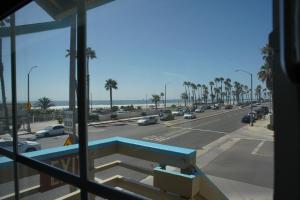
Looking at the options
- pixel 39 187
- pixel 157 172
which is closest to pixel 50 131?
pixel 39 187

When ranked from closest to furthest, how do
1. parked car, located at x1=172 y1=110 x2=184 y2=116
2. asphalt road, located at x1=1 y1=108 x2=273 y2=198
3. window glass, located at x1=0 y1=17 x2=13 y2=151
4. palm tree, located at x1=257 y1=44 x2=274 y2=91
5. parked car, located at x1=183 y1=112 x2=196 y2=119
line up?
palm tree, located at x1=257 y1=44 x2=274 y2=91 < window glass, located at x1=0 y1=17 x2=13 y2=151 < asphalt road, located at x1=1 y1=108 x2=273 y2=198 < parked car, located at x1=183 y1=112 x2=196 y2=119 < parked car, located at x1=172 y1=110 x2=184 y2=116

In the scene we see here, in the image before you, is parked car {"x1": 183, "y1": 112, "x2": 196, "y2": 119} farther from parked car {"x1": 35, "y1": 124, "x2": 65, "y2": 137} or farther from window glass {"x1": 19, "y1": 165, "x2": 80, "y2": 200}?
window glass {"x1": 19, "y1": 165, "x2": 80, "y2": 200}

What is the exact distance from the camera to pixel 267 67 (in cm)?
101

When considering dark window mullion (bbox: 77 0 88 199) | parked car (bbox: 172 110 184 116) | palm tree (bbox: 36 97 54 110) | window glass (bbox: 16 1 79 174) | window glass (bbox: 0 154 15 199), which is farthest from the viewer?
parked car (bbox: 172 110 184 116)

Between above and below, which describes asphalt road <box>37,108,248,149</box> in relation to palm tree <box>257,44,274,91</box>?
below

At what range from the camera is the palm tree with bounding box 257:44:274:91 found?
2.99ft

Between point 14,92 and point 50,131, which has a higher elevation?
point 14,92

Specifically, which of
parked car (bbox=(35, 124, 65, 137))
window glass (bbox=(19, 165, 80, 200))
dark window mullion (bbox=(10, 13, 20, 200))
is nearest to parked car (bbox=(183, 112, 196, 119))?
parked car (bbox=(35, 124, 65, 137))

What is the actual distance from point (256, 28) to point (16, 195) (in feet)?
9.22

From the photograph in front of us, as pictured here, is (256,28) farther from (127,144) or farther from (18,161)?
(127,144)

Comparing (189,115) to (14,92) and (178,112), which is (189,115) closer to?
(178,112)

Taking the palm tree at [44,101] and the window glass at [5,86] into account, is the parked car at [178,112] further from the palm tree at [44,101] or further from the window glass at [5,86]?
the window glass at [5,86]

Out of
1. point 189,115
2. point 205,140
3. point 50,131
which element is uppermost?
point 189,115

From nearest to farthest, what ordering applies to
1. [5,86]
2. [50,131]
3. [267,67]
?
[267,67] → [5,86] → [50,131]
